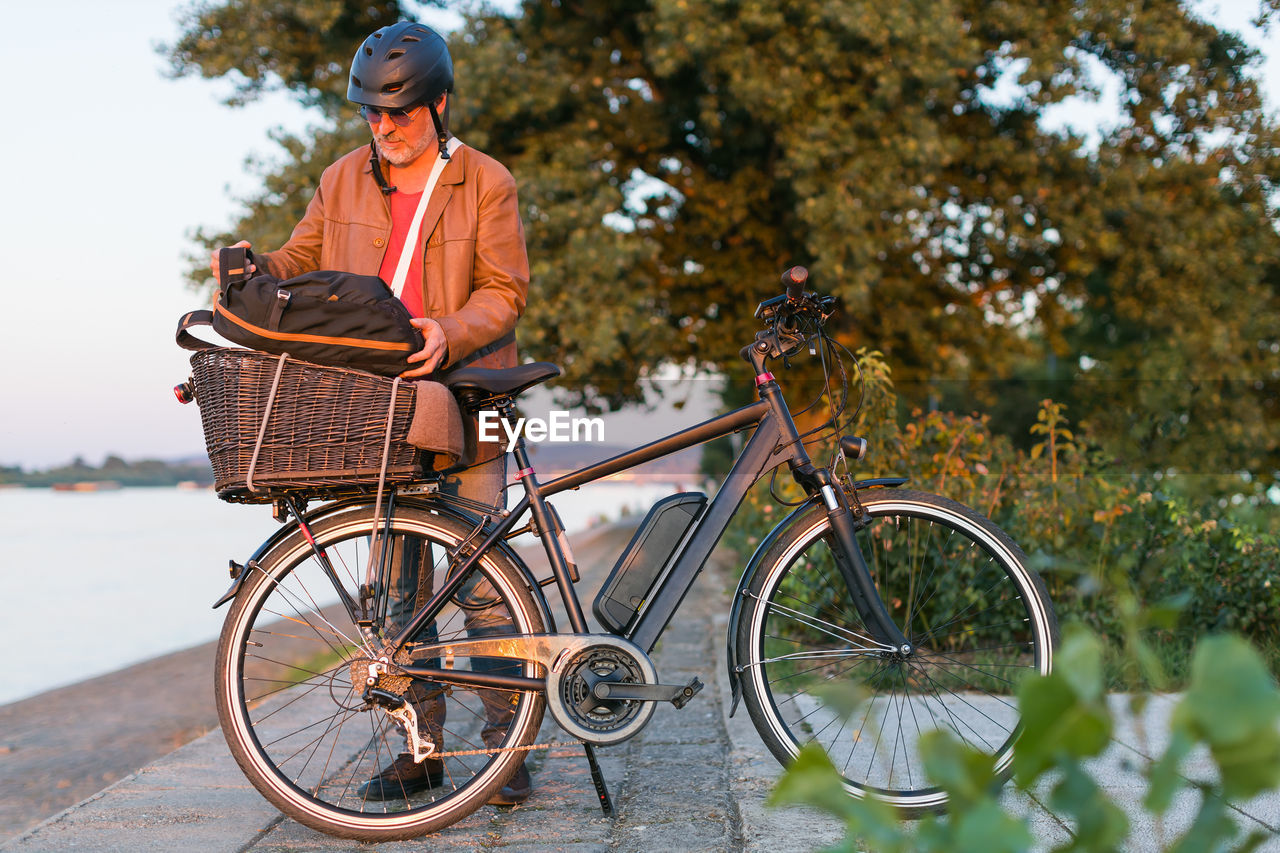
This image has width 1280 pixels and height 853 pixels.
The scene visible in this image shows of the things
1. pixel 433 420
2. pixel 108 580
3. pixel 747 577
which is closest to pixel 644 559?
pixel 747 577

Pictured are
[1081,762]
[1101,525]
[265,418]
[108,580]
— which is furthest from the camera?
[108,580]

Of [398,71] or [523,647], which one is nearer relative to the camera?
[523,647]

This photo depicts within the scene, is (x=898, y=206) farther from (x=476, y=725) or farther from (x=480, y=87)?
(x=476, y=725)

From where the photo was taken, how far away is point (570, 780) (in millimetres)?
3072

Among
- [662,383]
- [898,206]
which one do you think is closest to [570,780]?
[898,206]

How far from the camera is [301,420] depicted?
248 cm

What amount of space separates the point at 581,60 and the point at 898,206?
5.10 m

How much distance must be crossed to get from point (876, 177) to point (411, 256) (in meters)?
9.61

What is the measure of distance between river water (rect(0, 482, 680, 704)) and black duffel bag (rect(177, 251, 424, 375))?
51cm

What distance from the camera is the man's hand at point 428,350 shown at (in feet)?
8.58

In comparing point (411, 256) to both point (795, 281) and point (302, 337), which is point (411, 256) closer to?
point (302, 337)

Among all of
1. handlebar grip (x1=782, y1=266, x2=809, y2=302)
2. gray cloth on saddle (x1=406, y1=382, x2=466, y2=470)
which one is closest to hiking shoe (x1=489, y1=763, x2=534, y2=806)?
gray cloth on saddle (x1=406, y1=382, x2=466, y2=470)

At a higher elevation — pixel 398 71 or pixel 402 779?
pixel 398 71

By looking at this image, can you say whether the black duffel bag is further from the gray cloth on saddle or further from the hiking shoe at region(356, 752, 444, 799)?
the hiking shoe at region(356, 752, 444, 799)
